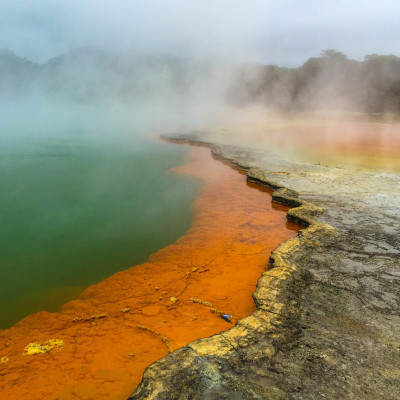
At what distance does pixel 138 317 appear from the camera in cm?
287


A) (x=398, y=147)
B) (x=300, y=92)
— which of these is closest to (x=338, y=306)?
(x=398, y=147)

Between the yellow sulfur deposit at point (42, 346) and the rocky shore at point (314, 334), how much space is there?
1.14 meters

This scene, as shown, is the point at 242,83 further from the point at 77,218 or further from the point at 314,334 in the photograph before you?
the point at 314,334

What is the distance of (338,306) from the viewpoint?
2.48m

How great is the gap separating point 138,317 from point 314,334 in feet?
5.16

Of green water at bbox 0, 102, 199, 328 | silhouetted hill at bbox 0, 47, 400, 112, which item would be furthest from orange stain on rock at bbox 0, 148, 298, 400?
silhouetted hill at bbox 0, 47, 400, 112

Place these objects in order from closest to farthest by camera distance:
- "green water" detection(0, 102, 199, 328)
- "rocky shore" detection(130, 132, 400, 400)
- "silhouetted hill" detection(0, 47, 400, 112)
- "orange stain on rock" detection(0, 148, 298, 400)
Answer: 1. "rocky shore" detection(130, 132, 400, 400)
2. "orange stain on rock" detection(0, 148, 298, 400)
3. "green water" detection(0, 102, 199, 328)
4. "silhouetted hill" detection(0, 47, 400, 112)

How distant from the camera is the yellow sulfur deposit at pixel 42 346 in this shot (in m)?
2.49

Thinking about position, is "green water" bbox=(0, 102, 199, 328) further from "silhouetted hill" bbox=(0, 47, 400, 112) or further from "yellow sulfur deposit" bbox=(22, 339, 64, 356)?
"silhouetted hill" bbox=(0, 47, 400, 112)

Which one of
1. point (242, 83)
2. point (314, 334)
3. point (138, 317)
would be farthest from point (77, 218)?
point (242, 83)

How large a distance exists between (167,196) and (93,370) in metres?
4.67

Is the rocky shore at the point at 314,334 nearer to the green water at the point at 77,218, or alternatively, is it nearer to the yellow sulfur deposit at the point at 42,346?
the yellow sulfur deposit at the point at 42,346

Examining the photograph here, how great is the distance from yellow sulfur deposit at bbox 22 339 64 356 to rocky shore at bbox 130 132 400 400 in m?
1.14

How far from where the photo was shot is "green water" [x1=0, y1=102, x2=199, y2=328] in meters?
3.73
